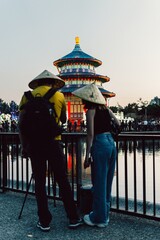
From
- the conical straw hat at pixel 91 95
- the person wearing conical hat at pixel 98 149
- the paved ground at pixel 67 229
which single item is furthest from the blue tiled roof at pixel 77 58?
the person wearing conical hat at pixel 98 149

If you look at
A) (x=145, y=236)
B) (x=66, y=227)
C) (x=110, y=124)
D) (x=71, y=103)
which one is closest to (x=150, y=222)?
(x=145, y=236)

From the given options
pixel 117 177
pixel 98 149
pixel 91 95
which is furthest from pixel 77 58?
pixel 98 149

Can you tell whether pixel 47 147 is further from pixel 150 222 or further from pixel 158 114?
pixel 158 114

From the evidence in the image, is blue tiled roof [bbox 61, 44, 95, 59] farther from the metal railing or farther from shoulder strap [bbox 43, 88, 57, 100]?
shoulder strap [bbox 43, 88, 57, 100]

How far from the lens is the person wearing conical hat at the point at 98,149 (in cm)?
450

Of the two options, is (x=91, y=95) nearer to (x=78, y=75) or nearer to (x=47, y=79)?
(x=47, y=79)

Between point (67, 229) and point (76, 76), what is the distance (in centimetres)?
6486

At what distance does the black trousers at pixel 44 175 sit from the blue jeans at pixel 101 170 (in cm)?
30

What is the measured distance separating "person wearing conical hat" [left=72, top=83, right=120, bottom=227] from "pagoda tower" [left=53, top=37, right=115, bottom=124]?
210 feet

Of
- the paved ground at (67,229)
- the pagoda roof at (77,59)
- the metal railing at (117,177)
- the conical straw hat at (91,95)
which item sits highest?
the pagoda roof at (77,59)

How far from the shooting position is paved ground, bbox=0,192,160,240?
4281 millimetres

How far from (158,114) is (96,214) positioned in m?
121

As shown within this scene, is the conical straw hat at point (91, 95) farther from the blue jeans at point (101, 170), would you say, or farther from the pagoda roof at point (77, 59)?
the pagoda roof at point (77, 59)

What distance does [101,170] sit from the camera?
179 inches
